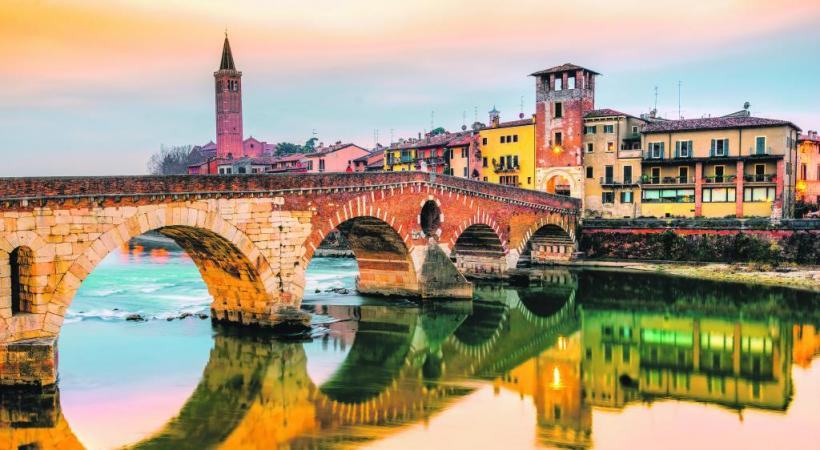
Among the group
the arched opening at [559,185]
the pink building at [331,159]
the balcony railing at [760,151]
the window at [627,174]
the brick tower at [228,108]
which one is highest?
the brick tower at [228,108]

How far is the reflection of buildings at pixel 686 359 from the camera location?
20.9 meters

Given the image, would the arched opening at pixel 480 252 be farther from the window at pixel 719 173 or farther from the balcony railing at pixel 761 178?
the balcony railing at pixel 761 178

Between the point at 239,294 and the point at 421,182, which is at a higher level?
the point at 421,182

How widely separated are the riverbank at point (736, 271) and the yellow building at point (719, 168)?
5.04 m

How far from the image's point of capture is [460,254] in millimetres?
42469

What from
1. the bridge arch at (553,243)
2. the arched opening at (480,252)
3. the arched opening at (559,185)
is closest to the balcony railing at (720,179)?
the bridge arch at (553,243)

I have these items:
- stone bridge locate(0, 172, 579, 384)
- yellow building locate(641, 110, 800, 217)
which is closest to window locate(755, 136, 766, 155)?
yellow building locate(641, 110, 800, 217)

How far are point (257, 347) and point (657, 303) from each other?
1912cm

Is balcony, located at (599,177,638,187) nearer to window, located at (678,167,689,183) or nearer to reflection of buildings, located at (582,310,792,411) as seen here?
window, located at (678,167,689,183)

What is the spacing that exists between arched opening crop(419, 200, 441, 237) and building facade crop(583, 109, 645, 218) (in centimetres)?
2083

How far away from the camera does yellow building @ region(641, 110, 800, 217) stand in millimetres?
46094

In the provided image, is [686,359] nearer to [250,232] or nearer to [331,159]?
[250,232]

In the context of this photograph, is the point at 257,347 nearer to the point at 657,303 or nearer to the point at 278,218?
the point at 278,218

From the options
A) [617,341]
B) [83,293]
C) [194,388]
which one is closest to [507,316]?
[617,341]
